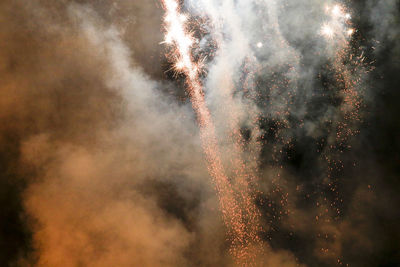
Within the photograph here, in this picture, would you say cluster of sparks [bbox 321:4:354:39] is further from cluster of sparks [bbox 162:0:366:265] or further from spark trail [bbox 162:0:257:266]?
spark trail [bbox 162:0:257:266]

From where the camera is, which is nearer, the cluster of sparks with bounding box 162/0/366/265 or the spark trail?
the cluster of sparks with bounding box 162/0/366/265

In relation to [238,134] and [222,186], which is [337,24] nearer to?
[238,134]

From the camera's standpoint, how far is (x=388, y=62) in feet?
16.8

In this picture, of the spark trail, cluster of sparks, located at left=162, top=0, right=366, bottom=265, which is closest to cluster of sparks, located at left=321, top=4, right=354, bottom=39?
cluster of sparks, located at left=162, top=0, right=366, bottom=265

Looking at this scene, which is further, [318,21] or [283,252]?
[283,252]

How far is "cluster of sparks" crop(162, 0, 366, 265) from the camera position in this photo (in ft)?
16.2

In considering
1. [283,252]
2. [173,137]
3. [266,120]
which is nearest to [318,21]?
[266,120]

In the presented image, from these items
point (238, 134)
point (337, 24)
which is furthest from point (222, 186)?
point (337, 24)

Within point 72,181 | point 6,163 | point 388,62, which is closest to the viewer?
point 6,163

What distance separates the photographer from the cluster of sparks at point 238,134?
494 centimetres

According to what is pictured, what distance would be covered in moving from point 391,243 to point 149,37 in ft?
22.1

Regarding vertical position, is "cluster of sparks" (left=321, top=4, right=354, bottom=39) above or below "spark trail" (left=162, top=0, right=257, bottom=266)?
above

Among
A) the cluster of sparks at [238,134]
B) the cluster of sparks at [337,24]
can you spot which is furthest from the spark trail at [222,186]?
the cluster of sparks at [337,24]

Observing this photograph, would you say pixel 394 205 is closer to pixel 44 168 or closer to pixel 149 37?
pixel 149 37
